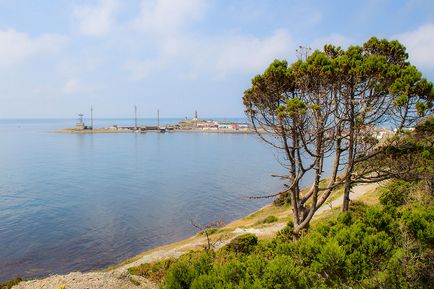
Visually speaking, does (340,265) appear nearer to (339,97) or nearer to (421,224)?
(421,224)

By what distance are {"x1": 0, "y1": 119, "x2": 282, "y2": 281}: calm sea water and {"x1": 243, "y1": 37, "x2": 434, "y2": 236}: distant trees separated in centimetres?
408

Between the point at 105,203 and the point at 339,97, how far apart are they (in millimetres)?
39365

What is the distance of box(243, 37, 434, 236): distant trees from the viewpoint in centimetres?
1329

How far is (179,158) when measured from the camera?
3612 inches

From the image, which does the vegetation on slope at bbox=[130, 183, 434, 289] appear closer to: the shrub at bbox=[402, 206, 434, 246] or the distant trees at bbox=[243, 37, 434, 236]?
the shrub at bbox=[402, 206, 434, 246]

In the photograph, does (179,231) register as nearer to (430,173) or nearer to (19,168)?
(430,173)

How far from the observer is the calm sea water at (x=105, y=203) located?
29.8 m

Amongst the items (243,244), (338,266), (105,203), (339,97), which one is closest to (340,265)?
Result: (338,266)

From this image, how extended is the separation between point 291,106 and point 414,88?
4.75 metres

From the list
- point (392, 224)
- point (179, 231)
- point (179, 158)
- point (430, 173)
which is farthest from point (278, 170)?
point (392, 224)

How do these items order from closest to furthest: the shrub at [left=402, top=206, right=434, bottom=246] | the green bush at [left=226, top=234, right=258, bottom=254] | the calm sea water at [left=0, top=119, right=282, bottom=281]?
1. the shrub at [left=402, top=206, right=434, bottom=246]
2. the green bush at [left=226, top=234, right=258, bottom=254]
3. the calm sea water at [left=0, top=119, right=282, bottom=281]

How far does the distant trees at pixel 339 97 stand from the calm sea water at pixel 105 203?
4082 mm

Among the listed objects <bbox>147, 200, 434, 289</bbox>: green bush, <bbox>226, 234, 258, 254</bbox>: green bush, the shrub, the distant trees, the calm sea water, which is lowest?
the calm sea water

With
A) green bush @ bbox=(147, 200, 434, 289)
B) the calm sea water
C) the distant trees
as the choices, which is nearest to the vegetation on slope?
green bush @ bbox=(147, 200, 434, 289)
